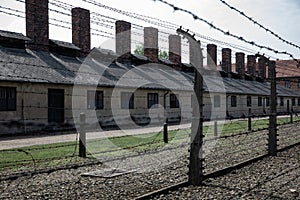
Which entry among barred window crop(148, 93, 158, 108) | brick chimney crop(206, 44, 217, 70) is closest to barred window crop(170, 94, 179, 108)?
barred window crop(148, 93, 158, 108)

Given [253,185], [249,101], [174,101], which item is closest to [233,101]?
[249,101]

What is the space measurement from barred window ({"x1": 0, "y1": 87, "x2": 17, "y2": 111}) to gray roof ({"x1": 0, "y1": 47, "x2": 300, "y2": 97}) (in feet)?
2.07

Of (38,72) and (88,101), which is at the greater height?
(38,72)

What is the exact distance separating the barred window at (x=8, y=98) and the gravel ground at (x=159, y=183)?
39.1 feet

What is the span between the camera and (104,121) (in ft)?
81.7

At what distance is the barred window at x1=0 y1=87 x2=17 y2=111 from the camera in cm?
1969

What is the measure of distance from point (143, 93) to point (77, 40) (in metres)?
6.51

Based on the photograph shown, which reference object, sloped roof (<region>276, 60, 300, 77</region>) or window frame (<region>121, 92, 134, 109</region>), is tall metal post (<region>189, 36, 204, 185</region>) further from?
window frame (<region>121, 92, 134, 109</region>)

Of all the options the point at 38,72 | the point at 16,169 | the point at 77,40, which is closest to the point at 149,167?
the point at 16,169

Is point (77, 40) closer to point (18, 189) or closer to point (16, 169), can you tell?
point (16, 169)

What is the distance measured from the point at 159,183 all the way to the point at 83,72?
763 inches

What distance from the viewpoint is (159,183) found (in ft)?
22.8

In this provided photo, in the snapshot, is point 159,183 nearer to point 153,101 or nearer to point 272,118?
point 272,118

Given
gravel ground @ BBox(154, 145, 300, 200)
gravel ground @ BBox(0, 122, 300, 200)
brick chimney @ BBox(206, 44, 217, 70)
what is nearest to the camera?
gravel ground @ BBox(154, 145, 300, 200)
